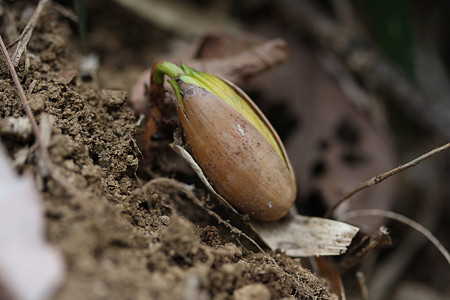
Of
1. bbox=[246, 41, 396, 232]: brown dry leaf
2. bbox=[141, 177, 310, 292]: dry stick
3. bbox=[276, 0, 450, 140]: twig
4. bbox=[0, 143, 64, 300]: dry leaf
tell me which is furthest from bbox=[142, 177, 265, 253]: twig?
bbox=[276, 0, 450, 140]: twig

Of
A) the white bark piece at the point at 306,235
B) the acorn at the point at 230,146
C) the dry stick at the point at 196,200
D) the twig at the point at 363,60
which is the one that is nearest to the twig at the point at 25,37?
the acorn at the point at 230,146

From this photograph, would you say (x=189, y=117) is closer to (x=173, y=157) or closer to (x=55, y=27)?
(x=173, y=157)

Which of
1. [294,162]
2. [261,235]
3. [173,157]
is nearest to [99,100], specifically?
[173,157]

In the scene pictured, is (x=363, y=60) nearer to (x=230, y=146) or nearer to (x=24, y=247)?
(x=230, y=146)

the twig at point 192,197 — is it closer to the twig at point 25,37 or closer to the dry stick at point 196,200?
the dry stick at point 196,200

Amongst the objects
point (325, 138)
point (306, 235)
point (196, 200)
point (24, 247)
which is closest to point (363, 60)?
point (325, 138)

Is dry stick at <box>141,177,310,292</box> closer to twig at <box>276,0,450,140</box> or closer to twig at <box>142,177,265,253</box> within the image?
twig at <box>142,177,265,253</box>

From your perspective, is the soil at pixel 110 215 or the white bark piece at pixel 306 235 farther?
the white bark piece at pixel 306 235
